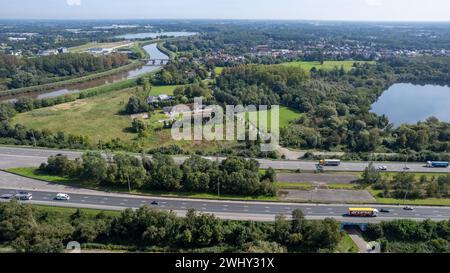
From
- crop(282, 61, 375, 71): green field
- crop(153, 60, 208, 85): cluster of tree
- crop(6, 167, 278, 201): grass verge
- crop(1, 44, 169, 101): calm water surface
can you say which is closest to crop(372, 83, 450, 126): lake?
crop(282, 61, 375, 71): green field

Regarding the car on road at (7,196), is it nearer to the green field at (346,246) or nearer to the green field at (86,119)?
the green field at (86,119)

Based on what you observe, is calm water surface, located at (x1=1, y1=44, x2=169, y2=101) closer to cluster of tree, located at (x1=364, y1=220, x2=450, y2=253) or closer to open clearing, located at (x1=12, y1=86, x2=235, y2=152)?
open clearing, located at (x1=12, y1=86, x2=235, y2=152)

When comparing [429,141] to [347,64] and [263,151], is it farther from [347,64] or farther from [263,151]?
[347,64]

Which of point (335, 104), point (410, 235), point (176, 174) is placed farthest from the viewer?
point (335, 104)

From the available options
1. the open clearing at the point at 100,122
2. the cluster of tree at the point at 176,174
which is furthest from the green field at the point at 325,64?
the cluster of tree at the point at 176,174

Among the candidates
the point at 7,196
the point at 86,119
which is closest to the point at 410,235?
the point at 7,196

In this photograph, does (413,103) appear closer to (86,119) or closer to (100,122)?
(100,122)

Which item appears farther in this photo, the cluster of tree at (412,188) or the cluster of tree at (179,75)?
the cluster of tree at (179,75)
